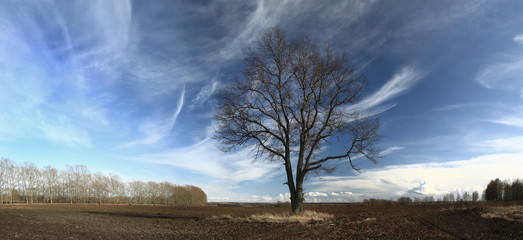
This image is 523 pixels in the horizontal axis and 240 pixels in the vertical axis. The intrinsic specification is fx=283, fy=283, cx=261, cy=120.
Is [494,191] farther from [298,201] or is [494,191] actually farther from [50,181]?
[50,181]

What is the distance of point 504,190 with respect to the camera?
69.3 meters

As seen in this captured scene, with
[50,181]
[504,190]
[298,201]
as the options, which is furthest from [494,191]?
[50,181]

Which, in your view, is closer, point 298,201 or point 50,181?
point 298,201

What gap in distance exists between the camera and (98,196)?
89938 mm

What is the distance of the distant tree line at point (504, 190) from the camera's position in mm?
65744

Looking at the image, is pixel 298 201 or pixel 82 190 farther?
pixel 82 190

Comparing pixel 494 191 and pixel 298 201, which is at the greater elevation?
pixel 298 201

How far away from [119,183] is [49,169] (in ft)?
67.5

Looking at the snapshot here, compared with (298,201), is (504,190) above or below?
below

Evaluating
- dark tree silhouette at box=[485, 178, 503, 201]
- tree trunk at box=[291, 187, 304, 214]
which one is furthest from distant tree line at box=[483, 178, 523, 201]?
tree trunk at box=[291, 187, 304, 214]

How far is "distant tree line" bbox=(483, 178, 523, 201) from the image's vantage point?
6574 centimetres

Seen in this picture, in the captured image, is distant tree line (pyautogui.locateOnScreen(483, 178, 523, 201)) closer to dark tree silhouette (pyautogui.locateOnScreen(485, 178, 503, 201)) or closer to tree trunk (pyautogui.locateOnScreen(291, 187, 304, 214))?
dark tree silhouette (pyautogui.locateOnScreen(485, 178, 503, 201))

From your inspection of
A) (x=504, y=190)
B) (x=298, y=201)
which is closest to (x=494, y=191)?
(x=504, y=190)

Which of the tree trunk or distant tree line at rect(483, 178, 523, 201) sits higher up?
the tree trunk
